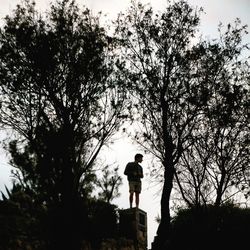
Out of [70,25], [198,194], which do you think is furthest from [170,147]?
[70,25]

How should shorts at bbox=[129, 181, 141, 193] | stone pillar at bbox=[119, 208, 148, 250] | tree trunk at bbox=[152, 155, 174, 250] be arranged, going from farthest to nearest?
stone pillar at bbox=[119, 208, 148, 250], shorts at bbox=[129, 181, 141, 193], tree trunk at bbox=[152, 155, 174, 250]

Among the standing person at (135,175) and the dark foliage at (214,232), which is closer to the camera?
the dark foliage at (214,232)

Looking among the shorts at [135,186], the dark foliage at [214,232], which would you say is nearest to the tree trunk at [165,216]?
the dark foliage at [214,232]

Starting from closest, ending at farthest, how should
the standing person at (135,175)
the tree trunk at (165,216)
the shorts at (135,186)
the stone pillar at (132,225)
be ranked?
the tree trunk at (165,216) < the standing person at (135,175) < the shorts at (135,186) < the stone pillar at (132,225)

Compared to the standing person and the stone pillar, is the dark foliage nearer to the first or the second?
the stone pillar

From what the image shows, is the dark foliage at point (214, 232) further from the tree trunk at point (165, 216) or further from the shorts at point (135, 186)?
the shorts at point (135, 186)

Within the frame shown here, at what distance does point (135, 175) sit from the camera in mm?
15406

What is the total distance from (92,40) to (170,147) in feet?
17.7

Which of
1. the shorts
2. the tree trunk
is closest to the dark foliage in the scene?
the tree trunk

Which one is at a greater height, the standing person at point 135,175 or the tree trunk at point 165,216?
the standing person at point 135,175

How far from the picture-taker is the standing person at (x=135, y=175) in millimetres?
15391

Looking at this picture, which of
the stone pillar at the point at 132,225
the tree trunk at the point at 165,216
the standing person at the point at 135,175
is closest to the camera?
the tree trunk at the point at 165,216

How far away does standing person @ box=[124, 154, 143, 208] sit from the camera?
50.5 feet

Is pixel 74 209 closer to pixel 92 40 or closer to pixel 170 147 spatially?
pixel 170 147
